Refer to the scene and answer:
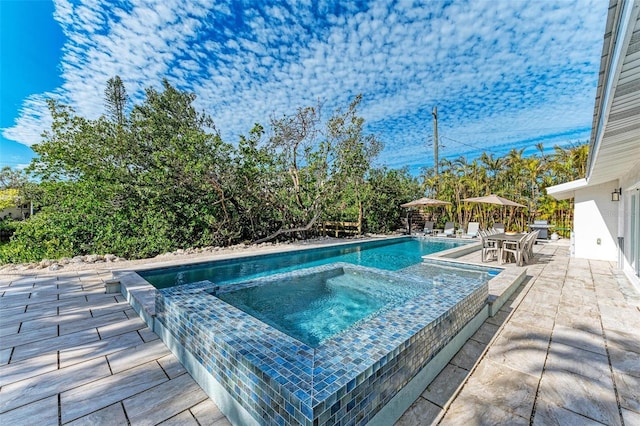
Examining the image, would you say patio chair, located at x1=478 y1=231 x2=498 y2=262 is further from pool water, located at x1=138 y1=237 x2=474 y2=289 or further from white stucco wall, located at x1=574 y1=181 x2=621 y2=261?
white stucco wall, located at x1=574 y1=181 x2=621 y2=261

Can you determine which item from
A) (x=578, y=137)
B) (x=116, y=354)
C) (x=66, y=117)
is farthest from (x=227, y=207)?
(x=578, y=137)

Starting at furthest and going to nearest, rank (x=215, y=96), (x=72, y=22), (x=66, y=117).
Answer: (x=215, y=96)
(x=66, y=117)
(x=72, y=22)

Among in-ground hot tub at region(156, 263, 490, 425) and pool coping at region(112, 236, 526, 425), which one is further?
pool coping at region(112, 236, 526, 425)

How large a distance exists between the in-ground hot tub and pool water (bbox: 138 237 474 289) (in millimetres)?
3394

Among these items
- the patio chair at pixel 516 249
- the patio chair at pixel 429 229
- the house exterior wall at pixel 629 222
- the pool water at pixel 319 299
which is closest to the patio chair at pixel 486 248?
the patio chair at pixel 516 249

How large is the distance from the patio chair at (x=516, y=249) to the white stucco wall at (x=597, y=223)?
2.38 metres

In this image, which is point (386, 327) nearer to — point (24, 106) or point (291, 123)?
point (291, 123)

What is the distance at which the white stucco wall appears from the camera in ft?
23.1

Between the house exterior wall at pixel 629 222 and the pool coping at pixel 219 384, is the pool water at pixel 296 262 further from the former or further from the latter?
the house exterior wall at pixel 629 222

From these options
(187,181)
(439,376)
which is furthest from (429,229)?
(439,376)

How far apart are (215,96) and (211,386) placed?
1210 centimetres

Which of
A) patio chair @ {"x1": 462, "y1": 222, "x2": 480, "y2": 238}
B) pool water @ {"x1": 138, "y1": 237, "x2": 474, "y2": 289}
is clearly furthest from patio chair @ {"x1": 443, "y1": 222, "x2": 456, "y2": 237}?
pool water @ {"x1": 138, "y1": 237, "x2": 474, "y2": 289}

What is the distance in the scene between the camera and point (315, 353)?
6.15 feet

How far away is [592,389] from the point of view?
83.4 inches
